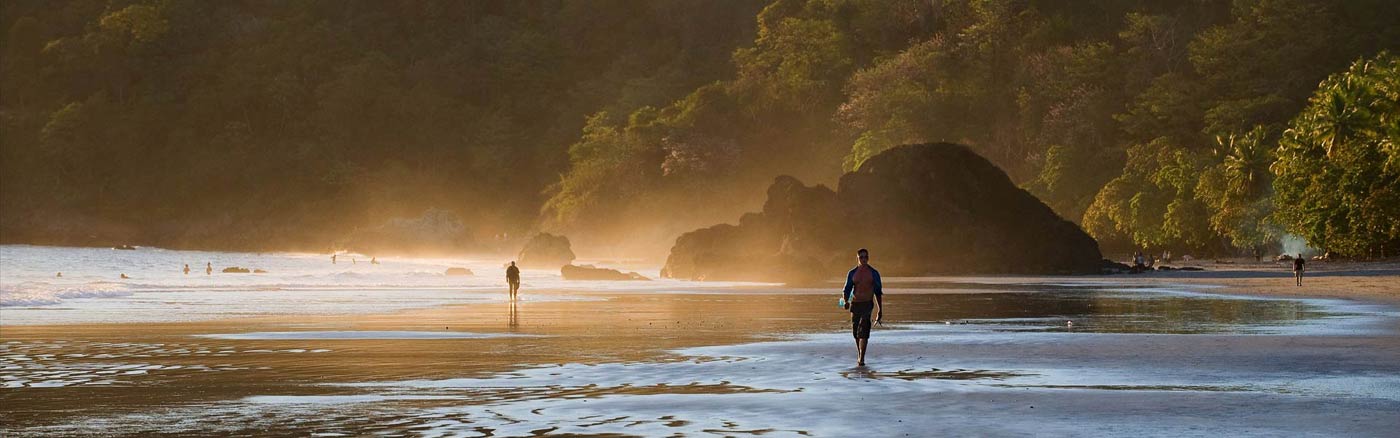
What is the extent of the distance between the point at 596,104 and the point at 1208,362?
12827cm

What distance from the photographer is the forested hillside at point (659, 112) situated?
81.6 m

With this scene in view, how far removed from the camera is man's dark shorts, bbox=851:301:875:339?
1994cm

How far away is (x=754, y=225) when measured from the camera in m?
74.2

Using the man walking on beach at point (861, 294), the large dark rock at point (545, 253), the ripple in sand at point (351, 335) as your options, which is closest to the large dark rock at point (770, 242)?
the large dark rock at point (545, 253)

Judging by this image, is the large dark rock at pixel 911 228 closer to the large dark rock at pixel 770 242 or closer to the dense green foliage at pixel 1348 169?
the large dark rock at pixel 770 242

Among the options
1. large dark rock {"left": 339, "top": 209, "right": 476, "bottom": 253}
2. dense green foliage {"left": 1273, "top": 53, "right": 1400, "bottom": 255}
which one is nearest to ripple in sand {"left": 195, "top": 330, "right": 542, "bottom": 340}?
dense green foliage {"left": 1273, "top": 53, "right": 1400, "bottom": 255}

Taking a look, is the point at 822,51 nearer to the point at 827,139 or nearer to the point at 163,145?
the point at 827,139

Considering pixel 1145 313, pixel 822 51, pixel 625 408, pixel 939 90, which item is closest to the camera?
pixel 625 408

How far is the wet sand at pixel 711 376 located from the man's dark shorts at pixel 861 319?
1.55 feet

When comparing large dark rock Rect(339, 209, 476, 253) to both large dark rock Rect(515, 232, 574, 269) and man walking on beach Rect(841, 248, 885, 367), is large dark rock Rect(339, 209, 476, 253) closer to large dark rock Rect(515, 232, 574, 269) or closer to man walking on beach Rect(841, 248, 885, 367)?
large dark rock Rect(515, 232, 574, 269)

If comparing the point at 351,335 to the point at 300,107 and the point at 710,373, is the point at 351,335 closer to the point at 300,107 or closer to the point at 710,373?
the point at 710,373

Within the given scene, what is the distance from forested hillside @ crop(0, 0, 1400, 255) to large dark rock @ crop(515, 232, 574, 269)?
22081mm

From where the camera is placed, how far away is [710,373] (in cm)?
1914

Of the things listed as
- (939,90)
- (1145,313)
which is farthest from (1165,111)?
(1145,313)
